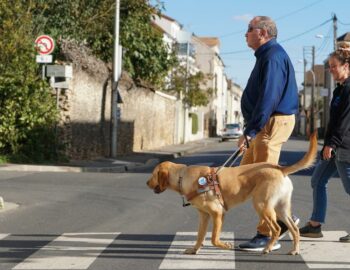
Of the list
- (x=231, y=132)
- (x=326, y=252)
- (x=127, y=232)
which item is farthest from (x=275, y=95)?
(x=231, y=132)

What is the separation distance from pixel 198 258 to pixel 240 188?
0.77 m

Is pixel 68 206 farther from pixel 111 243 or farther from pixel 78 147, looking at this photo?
pixel 78 147

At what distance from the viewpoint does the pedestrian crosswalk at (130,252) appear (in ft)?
20.7

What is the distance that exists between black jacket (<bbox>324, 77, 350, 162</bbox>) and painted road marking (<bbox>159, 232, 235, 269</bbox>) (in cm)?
149

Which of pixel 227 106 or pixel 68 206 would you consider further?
pixel 227 106

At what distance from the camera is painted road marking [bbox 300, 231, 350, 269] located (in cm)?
628

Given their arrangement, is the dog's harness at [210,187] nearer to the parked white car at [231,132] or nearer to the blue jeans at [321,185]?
the blue jeans at [321,185]

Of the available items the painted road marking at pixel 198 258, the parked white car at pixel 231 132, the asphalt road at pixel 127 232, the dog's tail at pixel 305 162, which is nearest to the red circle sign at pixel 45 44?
the asphalt road at pixel 127 232

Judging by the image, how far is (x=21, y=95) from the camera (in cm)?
1959

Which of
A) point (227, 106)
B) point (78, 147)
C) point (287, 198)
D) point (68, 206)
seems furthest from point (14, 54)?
point (227, 106)

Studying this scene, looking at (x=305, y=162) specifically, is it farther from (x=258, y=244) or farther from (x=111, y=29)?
(x=111, y=29)

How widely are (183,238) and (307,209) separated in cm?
340

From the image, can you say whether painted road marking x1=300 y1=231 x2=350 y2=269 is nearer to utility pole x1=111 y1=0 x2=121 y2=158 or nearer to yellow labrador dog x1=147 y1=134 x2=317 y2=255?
yellow labrador dog x1=147 y1=134 x2=317 y2=255

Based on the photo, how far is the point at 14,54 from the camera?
62.8 ft
